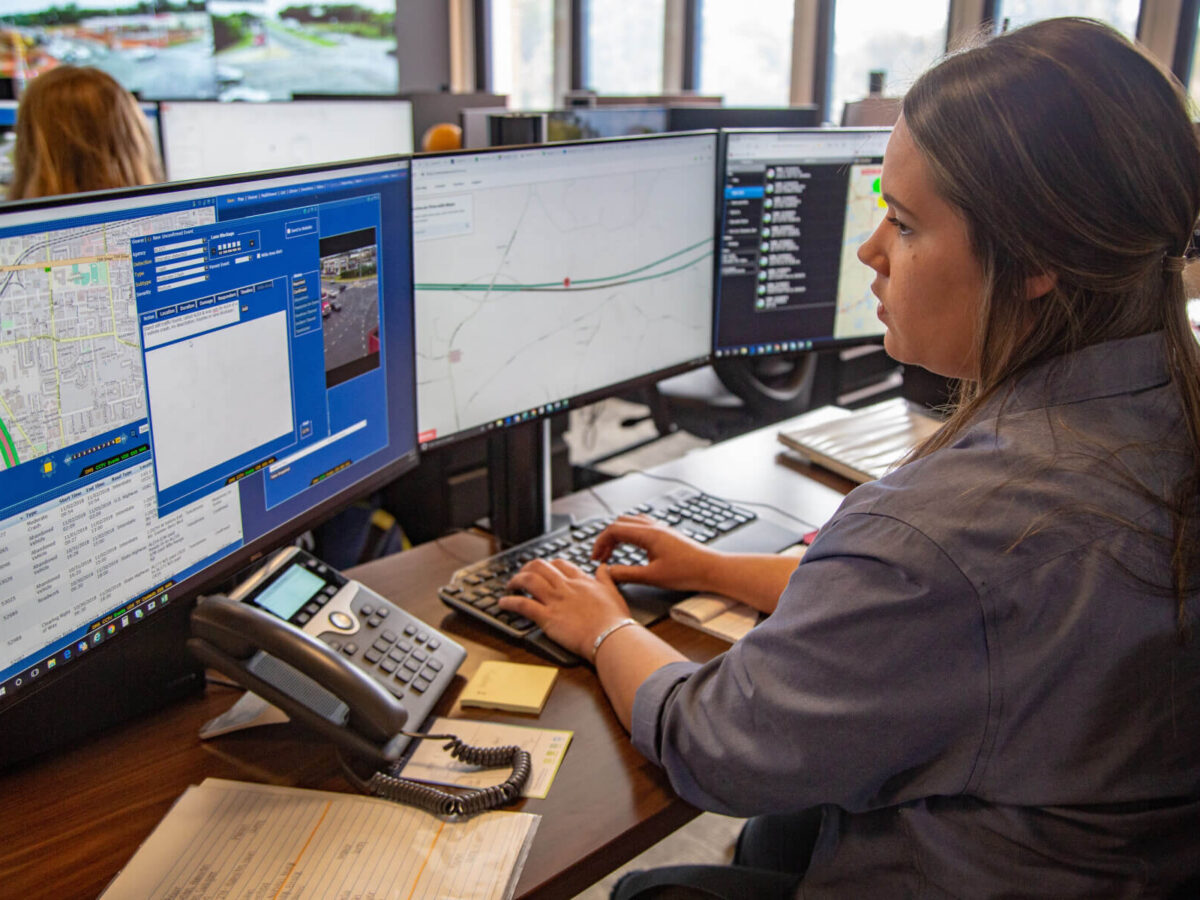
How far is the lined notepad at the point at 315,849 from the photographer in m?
0.78

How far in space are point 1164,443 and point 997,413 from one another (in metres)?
0.11

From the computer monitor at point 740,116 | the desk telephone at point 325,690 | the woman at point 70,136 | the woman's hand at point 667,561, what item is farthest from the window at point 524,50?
the desk telephone at point 325,690

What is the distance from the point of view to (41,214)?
0.70 metres

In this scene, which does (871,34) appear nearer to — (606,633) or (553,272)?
(553,272)

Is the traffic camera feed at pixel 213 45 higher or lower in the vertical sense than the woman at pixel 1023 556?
higher

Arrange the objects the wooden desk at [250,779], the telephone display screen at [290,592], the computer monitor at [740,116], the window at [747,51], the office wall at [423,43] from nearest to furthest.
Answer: the wooden desk at [250,779] < the telephone display screen at [290,592] < the computer monitor at [740,116] < the window at [747,51] < the office wall at [423,43]

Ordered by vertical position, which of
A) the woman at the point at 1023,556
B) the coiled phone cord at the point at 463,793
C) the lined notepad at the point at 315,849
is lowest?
the lined notepad at the point at 315,849

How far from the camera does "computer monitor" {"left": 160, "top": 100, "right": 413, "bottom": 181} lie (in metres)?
3.04

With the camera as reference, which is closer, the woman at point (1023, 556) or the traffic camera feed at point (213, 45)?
the woman at point (1023, 556)

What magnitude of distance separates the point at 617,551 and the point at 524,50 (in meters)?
5.69

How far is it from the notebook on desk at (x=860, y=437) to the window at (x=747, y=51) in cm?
341

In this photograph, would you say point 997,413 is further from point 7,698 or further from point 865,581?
point 7,698

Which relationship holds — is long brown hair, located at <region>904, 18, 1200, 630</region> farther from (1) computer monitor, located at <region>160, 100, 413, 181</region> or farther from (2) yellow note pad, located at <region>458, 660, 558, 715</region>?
(1) computer monitor, located at <region>160, 100, 413, 181</region>

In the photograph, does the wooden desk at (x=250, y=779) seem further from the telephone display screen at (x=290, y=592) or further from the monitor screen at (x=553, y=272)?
the monitor screen at (x=553, y=272)
